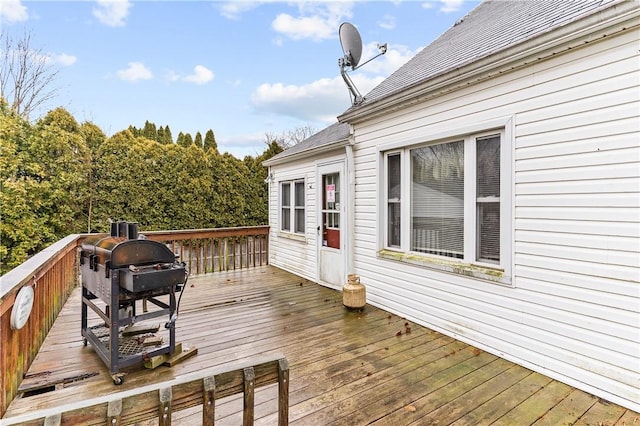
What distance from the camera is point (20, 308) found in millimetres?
2182

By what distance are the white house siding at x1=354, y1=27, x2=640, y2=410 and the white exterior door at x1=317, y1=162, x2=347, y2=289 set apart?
223 centimetres

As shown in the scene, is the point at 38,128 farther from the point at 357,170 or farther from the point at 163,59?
the point at 357,170

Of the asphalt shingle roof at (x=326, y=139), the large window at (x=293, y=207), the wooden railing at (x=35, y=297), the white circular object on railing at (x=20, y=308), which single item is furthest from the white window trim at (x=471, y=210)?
the white circular object on railing at (x=20, y=308)

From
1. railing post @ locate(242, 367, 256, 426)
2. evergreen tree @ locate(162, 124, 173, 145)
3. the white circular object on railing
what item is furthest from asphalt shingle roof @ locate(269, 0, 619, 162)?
evergreen tree @ locate(162, 124, 173, 145)

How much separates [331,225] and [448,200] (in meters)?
2.55

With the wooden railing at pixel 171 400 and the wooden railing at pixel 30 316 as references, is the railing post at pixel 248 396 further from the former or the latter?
the wooden railing at pixel 30 316

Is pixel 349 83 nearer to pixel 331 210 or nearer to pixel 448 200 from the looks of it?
pixel 331 210

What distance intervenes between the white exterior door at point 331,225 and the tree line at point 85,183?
501 cm

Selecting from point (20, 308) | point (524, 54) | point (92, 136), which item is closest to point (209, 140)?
point (92, 136)

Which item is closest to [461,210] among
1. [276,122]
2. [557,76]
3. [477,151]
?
[477,151]

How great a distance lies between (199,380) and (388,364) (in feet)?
7.03

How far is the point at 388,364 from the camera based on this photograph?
2.95 m

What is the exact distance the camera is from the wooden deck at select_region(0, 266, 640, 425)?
7.34 feet

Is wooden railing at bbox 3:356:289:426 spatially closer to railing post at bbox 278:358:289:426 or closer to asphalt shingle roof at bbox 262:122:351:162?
railing post at bbox 278:358:289:426
